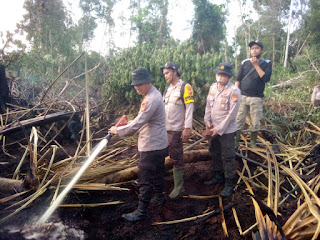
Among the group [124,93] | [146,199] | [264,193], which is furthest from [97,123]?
[264,193]

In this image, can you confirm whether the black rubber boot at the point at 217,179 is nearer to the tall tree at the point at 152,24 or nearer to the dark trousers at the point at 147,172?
the dark trousers at the point at 147,172

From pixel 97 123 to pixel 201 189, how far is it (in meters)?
3.36

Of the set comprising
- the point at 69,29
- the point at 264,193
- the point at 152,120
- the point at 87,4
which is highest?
the point at 87,4

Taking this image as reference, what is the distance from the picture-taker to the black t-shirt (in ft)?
14.0

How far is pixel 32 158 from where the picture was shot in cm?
297

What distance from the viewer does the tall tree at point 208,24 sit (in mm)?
19344

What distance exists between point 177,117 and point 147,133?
2.16ft

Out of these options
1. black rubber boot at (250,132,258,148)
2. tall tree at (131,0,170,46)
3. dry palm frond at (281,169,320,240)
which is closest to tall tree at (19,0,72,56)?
tall tree at (131,0,170,46)

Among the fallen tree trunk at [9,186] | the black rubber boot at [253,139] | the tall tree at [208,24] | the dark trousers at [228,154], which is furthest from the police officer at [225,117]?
the tall tree at [208,24]

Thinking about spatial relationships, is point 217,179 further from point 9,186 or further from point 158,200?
point 9,186

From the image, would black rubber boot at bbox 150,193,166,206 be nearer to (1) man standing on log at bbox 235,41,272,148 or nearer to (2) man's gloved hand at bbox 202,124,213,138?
(2) man's gloved hand at bbox 202,124,213,138

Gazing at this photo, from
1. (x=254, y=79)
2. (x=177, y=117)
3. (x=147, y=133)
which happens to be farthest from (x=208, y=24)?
(x=147, y=133)

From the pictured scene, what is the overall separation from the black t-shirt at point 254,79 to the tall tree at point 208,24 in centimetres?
1555

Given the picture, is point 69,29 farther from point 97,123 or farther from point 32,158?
point 32,158
